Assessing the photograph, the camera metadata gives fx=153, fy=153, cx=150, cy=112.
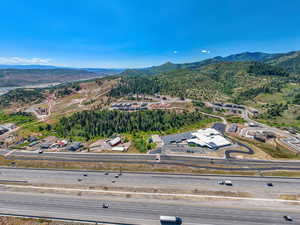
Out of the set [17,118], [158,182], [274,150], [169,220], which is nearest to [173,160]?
[158,182]

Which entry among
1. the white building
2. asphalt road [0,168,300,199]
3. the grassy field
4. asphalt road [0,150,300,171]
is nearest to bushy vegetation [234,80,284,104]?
the grassy field

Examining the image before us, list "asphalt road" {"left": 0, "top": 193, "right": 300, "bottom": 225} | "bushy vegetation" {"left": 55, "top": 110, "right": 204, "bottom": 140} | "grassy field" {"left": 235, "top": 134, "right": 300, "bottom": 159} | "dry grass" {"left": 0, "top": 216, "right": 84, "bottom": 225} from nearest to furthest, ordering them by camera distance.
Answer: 1. "asphalt road" {"left": 0, "top": 193, "right": 300, "bottom": 225}
2. "dry grass" {"left": 0, "top": 216, "right": 84, "bottom": 225}
3. "grassy field" {"left": 235, "top": 134, "right": 300, "bottom": 159}
4. "bushy vegetation" {"left": 55, "top": 110, "right": 204, "bottom": 140}

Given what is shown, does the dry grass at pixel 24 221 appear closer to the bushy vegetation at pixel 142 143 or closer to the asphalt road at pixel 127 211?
the asphalt road at pixel 127 211

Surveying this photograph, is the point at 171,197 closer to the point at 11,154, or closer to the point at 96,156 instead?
the point at 96,156

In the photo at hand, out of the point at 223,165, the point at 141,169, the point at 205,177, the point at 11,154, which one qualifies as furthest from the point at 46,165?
the point at 223,165

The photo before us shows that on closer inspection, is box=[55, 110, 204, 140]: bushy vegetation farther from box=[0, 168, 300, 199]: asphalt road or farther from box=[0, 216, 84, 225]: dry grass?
box=[0, 216, 84, 225]: dry grass
